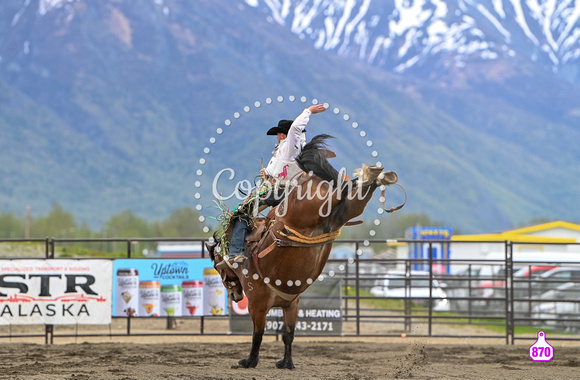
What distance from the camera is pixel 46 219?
83.1 metres

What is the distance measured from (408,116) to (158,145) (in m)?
59.8

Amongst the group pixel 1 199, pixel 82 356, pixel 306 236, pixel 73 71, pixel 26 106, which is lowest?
pixel 82 356

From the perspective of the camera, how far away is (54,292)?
Answer: 1242 cm

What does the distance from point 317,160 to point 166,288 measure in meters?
6.02

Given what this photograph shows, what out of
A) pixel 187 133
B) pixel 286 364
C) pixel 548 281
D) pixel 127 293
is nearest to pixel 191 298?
pixel 127 293

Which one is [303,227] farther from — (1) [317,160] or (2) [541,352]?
(2) [541,352]

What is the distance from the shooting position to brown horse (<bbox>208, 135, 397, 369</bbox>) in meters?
7.36

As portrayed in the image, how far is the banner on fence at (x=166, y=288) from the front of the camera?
12.7 m

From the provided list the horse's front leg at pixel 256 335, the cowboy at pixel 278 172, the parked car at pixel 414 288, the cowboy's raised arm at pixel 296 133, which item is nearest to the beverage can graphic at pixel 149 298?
the parked car at pixel 414 288

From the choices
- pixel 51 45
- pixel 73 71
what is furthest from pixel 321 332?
pixel 51 45

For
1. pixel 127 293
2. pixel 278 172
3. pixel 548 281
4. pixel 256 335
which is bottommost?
pixel 256 335

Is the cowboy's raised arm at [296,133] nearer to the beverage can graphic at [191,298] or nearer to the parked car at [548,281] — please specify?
the beverage can graphic at [191,298]

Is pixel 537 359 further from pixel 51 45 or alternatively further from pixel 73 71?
pixel 51 45

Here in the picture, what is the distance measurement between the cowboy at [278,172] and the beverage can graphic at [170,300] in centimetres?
Answer: 467
